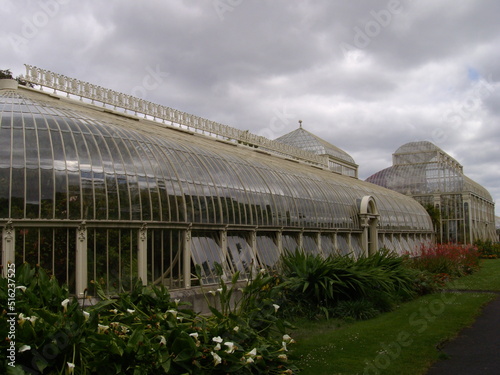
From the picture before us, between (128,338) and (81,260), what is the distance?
6.41 m

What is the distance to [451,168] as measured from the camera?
205 feet

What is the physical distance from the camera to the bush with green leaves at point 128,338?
24.3 feet

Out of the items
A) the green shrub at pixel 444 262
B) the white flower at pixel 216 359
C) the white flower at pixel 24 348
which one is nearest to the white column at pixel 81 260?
the white flower at pixel 24 348

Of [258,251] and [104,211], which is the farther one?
[258,251]

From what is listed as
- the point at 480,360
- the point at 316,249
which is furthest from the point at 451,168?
the point at 480,360

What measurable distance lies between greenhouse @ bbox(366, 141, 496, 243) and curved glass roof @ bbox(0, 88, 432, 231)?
37.1 metres

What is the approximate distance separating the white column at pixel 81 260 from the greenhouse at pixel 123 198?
26 mm

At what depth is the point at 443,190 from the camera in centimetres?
6091

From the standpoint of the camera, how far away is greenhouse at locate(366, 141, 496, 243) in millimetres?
58188

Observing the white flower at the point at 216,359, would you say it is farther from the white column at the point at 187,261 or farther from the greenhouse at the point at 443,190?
the greenhouse at the point at 443,190

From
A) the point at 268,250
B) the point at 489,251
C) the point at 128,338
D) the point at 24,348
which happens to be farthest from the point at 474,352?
the point at 489,251

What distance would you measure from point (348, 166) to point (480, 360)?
129ft

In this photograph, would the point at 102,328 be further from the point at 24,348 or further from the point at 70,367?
the point at 24,348

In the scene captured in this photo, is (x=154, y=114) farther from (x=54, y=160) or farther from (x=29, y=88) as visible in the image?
(x=54, y=160)
